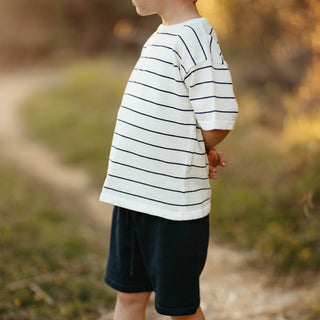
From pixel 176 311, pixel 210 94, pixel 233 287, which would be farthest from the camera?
pixel 233 287

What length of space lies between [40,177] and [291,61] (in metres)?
3.73

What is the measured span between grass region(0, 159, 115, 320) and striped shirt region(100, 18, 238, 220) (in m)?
0.97

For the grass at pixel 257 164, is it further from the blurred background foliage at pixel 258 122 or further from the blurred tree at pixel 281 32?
the blurred tree at pixel 281 32

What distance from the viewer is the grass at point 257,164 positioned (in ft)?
8.91

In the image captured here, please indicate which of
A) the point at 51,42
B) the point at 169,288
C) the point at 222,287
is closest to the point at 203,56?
the point at 169,288

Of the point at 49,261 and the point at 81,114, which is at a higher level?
the point at 81,114

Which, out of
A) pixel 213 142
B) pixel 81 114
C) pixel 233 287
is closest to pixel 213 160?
pixel 213 142

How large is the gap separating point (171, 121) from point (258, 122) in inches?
158

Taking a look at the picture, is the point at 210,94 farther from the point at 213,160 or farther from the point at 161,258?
the point at 161,258

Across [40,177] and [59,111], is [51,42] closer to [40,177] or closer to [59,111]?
[59,111]

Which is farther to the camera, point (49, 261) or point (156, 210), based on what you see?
point (49, 261)

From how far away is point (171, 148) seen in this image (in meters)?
1.39

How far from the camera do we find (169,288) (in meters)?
1.43

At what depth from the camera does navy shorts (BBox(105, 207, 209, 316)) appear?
141cm
